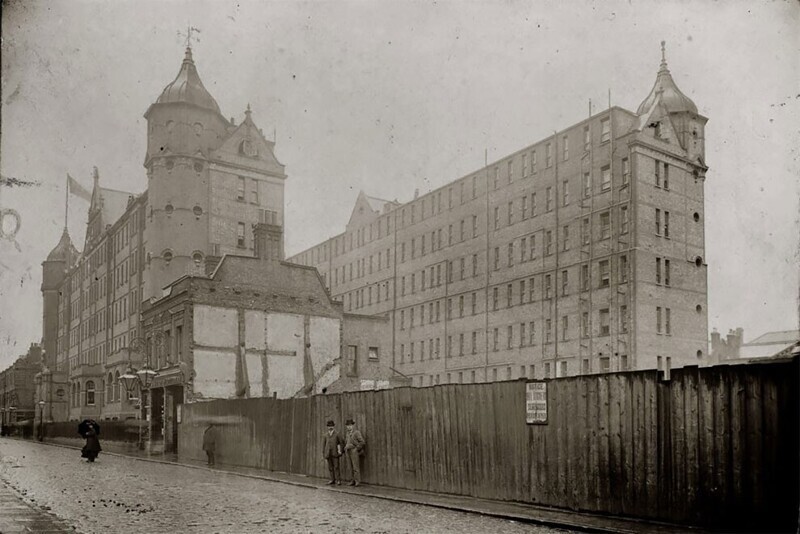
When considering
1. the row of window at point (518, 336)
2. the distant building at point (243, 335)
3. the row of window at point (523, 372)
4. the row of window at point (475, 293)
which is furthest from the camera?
the row of window at point (475, 293)

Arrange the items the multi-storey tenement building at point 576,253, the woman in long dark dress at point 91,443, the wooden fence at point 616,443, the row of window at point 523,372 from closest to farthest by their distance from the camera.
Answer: the wooden fence at point 616,443
the woman in long dark dress at point 91,443
the multi-storey tenement building at point 576,253
the row of window at point 523,372

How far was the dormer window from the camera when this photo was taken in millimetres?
59625

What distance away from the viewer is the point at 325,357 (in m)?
42.7

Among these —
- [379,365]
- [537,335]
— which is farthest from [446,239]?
[379,365]

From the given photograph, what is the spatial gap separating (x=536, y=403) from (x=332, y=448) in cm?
745

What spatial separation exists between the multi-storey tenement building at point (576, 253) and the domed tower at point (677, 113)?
0.10 metres

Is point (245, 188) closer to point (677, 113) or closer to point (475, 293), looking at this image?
point (475, 293)

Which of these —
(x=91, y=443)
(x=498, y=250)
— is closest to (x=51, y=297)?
(x=498, y=250)

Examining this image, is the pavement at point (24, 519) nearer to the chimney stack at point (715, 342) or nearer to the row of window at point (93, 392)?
the row of window at point (93, 392)

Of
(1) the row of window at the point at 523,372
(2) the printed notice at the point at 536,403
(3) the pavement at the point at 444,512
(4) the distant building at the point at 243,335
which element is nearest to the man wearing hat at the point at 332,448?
(3) the pavement at the point at 444,512

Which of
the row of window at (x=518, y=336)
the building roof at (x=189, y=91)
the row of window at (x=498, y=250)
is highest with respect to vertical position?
the building roof at (x=189, y=91)

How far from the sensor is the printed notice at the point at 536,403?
15.6 metres

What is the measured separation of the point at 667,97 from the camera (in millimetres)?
54250

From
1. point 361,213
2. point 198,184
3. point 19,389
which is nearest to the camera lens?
point 198,184
